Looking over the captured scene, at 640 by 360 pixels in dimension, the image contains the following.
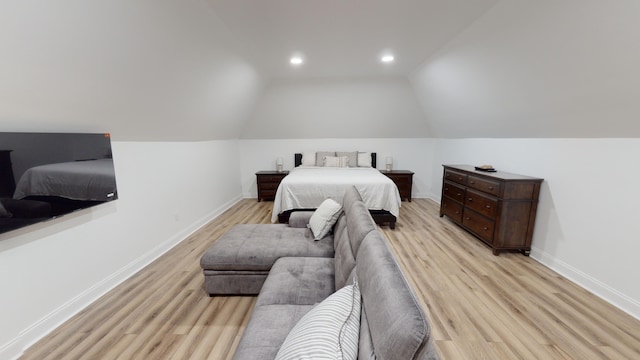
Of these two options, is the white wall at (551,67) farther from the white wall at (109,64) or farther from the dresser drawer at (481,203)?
the white wall at (109,64)

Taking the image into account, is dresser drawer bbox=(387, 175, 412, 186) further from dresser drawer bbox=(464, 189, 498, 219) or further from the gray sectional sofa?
the gray sectional sofa

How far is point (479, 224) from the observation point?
9.70ft

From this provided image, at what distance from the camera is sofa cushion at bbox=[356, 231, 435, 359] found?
0.63 m

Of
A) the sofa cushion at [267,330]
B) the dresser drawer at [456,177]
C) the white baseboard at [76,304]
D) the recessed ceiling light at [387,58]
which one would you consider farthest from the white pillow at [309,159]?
the sofa cushion at [267,330]

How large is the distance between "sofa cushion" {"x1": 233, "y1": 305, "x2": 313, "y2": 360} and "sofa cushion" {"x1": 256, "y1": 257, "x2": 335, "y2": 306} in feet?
0.26

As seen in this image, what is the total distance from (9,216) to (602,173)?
4302 millimetres

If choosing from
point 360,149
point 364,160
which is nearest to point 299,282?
point 364,160

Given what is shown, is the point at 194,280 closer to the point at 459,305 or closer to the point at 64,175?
the point at 64,175

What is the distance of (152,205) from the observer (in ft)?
8.79

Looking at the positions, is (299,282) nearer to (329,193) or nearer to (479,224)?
(329,193)

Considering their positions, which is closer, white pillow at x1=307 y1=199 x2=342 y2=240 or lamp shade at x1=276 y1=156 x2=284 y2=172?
white pillow at x1=307 y1=199 x2=342 y2=240

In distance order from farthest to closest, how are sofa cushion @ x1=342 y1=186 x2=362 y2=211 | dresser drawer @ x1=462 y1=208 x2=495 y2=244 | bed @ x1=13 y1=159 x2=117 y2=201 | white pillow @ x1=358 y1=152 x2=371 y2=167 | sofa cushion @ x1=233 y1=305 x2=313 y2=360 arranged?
white pillow @ x1=358 y1=152 x2=371 y2=167
dresser drawer @ x1=462 y1=208 x2=495 y2=244
sofa cushion @ x1=342 y1=186 x2=362 y2=211
bed @ x1=13 y1=159 x2=117 y2=201
sofa cushion @ x1=233 y1=305 x2=313 y2=360

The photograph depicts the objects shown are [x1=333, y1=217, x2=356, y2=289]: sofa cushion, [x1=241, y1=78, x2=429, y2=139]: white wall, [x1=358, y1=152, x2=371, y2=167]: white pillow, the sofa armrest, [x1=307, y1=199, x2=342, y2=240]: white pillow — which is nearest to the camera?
[x1=333, y1=217, x2=356, y2=289]: sofa cushion

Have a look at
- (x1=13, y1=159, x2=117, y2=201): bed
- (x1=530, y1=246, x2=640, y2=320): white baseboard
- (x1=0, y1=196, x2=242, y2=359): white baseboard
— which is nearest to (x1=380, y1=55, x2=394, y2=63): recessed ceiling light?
(x1=530, y1=246, x2=640, y2=320): white baseboard
